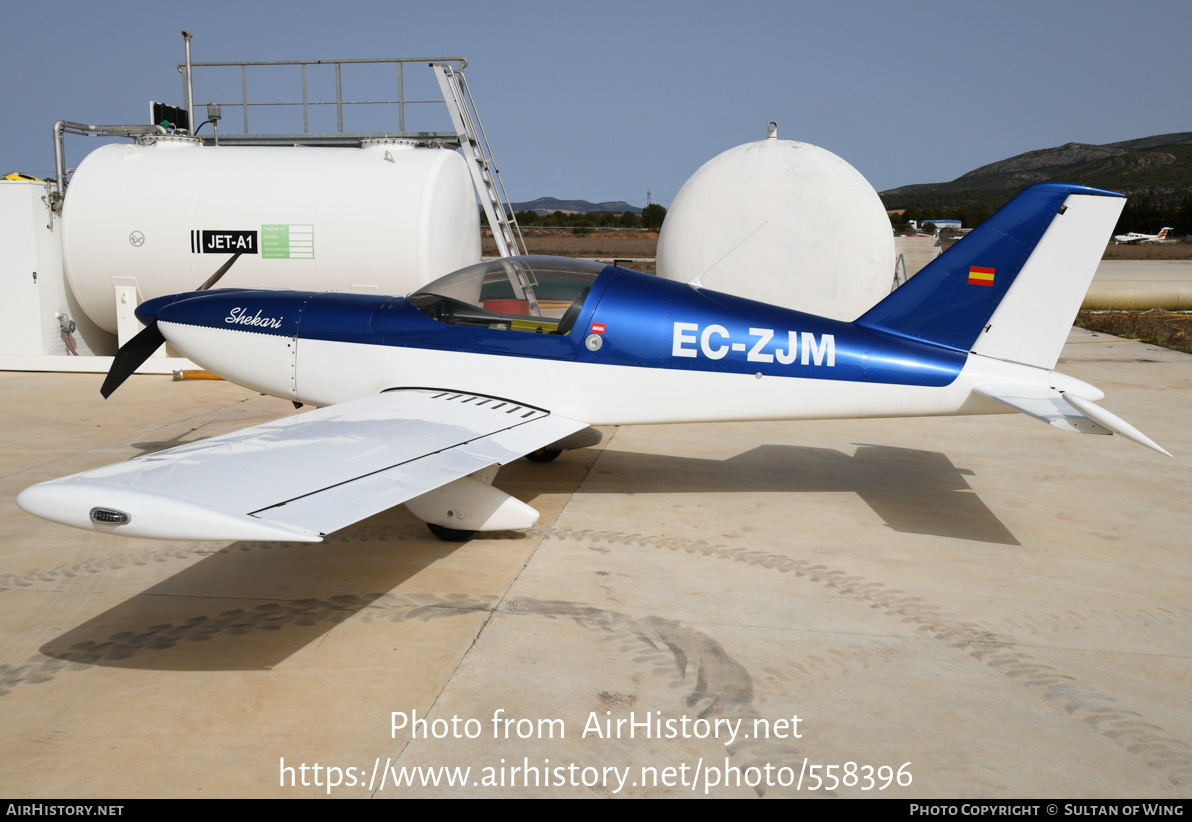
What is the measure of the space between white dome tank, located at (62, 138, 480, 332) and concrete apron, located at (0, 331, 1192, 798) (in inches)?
213

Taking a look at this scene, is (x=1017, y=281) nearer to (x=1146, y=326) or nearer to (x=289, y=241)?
(x=289, y=241)

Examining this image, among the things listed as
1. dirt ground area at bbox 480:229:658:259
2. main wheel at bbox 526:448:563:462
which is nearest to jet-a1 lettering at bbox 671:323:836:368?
main wheel at bbox 526:448:563:462

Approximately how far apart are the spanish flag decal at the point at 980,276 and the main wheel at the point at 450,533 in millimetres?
4055

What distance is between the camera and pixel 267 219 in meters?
11.8

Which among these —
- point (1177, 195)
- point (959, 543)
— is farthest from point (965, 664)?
point (1177, 195)

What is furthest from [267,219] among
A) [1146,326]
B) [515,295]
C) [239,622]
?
[1146,326]

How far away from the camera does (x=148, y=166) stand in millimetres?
12211

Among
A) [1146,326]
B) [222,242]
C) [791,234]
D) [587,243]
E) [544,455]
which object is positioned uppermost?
[587,243]

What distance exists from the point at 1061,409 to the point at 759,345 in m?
2.04

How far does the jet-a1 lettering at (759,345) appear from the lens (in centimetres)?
611

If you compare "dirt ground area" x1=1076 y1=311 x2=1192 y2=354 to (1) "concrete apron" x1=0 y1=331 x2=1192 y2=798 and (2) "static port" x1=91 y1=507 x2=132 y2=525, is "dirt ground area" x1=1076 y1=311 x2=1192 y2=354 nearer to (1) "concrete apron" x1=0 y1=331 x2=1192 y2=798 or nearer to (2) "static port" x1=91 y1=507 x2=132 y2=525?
(1) "concrete apron" x1=0 y1=331 x2=1192 y2=798

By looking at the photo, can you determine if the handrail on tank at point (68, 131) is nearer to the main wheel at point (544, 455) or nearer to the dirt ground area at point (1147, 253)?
the main wheel at point (544, 455)

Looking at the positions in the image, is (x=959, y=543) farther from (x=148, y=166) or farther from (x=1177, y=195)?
(x=1177, y=195)

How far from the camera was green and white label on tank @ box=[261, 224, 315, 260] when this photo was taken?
461 inches
